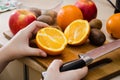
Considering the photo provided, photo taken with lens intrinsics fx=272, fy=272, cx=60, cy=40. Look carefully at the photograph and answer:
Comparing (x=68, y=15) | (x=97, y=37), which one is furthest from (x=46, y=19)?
(x=97, y=37)

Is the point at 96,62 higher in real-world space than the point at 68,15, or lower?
lower

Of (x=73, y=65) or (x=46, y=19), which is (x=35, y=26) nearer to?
(x=46, y=19)

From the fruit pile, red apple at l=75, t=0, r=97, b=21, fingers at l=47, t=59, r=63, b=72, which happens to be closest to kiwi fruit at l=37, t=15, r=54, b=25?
the fruit pile

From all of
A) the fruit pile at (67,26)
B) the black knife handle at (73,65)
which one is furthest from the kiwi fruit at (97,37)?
the black knife handle at (73,65)

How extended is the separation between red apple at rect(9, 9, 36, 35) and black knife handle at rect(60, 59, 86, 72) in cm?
23

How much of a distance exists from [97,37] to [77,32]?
6 centimetres

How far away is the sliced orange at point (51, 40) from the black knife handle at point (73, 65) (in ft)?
0.25

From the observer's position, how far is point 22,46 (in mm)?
801

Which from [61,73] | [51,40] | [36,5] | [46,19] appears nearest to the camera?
[61,73]

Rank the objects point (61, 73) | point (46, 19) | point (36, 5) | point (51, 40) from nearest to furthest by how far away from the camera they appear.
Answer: point (61, 73)
point (51, 40)
point (46, 19)
point (36, 5)

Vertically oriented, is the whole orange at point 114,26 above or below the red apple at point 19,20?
below

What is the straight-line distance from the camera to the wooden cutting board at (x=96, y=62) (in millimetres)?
715

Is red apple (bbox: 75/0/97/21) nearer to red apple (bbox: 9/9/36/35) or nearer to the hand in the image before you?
red apple (bbox: 9/9/36/35)

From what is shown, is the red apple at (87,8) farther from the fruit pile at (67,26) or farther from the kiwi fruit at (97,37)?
the kiwi fruit at (97,37)
